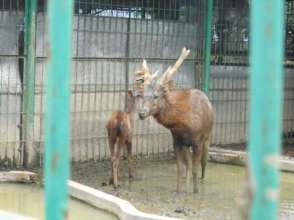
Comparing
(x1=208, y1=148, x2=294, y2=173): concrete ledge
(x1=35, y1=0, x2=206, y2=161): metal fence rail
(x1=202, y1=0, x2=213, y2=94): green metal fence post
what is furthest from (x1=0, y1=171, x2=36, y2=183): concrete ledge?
(x1=202, y1=0, x2=213, y2=94): green metal fence post

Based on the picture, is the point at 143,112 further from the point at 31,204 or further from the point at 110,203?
the point at 31,204

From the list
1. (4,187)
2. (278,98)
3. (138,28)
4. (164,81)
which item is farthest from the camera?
(138,28)

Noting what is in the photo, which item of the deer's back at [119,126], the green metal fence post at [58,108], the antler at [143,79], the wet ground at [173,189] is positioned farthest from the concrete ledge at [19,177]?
the green metal fence post at [58,108]

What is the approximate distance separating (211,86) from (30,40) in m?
3.30

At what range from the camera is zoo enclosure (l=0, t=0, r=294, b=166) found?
28.6ft

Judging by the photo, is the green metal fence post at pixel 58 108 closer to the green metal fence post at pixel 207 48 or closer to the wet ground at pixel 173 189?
the wet ground at pixel 173 189

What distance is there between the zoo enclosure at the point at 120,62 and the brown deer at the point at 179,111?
1610 mm

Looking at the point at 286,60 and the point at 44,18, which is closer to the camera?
the point at 44,18

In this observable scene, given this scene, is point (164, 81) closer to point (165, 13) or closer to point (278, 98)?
point (165, 13)

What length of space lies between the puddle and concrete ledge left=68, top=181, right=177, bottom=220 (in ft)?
0.19

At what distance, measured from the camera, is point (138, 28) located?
9781 mm

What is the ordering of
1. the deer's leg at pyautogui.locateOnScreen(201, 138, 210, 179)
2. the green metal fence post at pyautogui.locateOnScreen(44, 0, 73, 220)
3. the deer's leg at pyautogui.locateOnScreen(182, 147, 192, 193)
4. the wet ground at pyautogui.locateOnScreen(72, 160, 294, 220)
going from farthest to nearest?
the deer's leg at pyautogui.locateOnScreen(201, 138, 210, 179) < the deer's leg at pyautogui.locateOnScreen(182, 147, 192, 193) < the wet ground at pyautogui.locateOnScreen(72, 160, 294, 220) < the green metal fence post at pyautogui.locateOnScreen(44, 0, 73, 220)

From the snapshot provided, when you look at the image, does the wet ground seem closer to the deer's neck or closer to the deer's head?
the deer's neck

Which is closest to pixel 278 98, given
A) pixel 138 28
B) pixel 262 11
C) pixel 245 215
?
pixel 262 11
